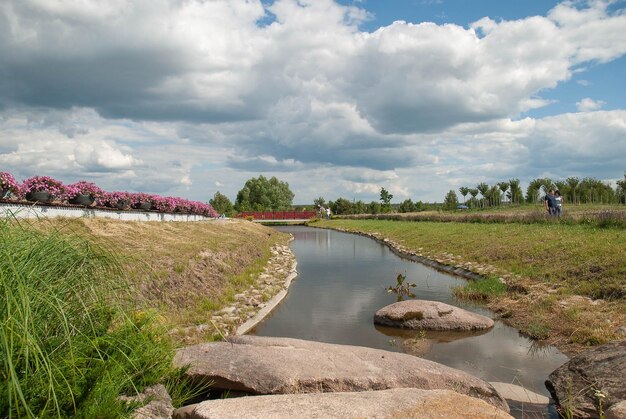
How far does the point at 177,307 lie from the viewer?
12.1 m

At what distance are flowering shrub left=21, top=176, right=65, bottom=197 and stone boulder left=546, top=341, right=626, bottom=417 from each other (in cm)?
1929

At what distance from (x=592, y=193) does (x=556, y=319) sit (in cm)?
6419

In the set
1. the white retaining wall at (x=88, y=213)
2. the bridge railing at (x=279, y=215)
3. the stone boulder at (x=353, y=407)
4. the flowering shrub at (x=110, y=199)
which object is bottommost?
the stone boulder at (x=353, y=407)

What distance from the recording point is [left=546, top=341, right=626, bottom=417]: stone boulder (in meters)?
6.69

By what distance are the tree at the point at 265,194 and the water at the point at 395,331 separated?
89513 millimetres

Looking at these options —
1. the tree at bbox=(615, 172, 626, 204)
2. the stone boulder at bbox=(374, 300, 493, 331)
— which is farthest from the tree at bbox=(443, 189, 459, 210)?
the stone boulder at bbox=(374, 300, 493, 331)

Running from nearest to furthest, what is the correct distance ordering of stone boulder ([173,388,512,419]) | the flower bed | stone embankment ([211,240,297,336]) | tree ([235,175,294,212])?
stone boulder ([173,388,512,419]) → stone embankment ([211,240,297,336]) → the flower bed → tree ([235,175,294,212])

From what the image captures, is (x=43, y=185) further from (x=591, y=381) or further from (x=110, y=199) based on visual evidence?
(x=591, y=381)

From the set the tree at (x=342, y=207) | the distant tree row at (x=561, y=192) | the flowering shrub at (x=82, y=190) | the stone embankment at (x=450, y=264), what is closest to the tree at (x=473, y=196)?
the distant tree row at (x=561, y=192)

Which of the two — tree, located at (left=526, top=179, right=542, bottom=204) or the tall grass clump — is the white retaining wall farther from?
tree, located at (left=526, top=179, right=542, bottom=204)

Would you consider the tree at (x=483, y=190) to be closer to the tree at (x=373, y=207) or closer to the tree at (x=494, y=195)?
the tree at (x=494, y=195)

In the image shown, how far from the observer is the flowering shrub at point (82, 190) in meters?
21.5

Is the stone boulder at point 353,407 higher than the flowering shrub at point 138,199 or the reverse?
the reverse

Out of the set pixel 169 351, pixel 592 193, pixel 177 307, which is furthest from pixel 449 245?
pixel 592 193
